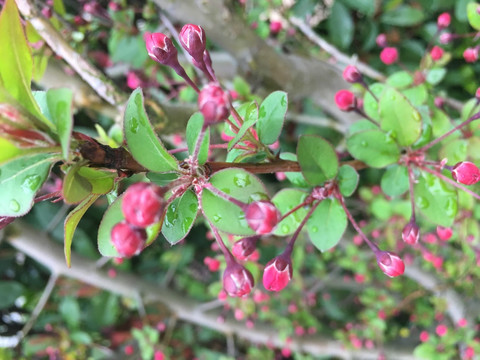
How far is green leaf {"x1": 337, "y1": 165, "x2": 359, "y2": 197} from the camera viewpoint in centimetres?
67

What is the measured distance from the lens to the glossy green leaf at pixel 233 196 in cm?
48

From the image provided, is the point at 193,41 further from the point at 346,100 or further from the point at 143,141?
the point at 346,100

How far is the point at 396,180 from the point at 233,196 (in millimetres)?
402

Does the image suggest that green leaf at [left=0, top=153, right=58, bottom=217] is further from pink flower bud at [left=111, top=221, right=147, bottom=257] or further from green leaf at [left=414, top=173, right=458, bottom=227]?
green leaf at [left=414, top=173, right=458, bottom=227]

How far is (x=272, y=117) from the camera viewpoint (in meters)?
0.59

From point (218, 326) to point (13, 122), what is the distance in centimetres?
167

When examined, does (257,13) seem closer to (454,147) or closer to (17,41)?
(454,147)

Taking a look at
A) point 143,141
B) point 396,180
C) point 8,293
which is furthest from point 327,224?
point 8,293

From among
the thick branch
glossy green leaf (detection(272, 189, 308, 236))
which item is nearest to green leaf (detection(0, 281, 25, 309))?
the thick branch

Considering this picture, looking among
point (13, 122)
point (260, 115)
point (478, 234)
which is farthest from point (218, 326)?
point (13, 122)

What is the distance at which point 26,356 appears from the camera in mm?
1885

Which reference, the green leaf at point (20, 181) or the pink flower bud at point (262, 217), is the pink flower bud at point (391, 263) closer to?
the pink flower bud at point (262, 217)

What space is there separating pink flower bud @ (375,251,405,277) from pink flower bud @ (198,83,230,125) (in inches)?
14.3

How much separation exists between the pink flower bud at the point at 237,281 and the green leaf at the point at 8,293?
6.35 feet
